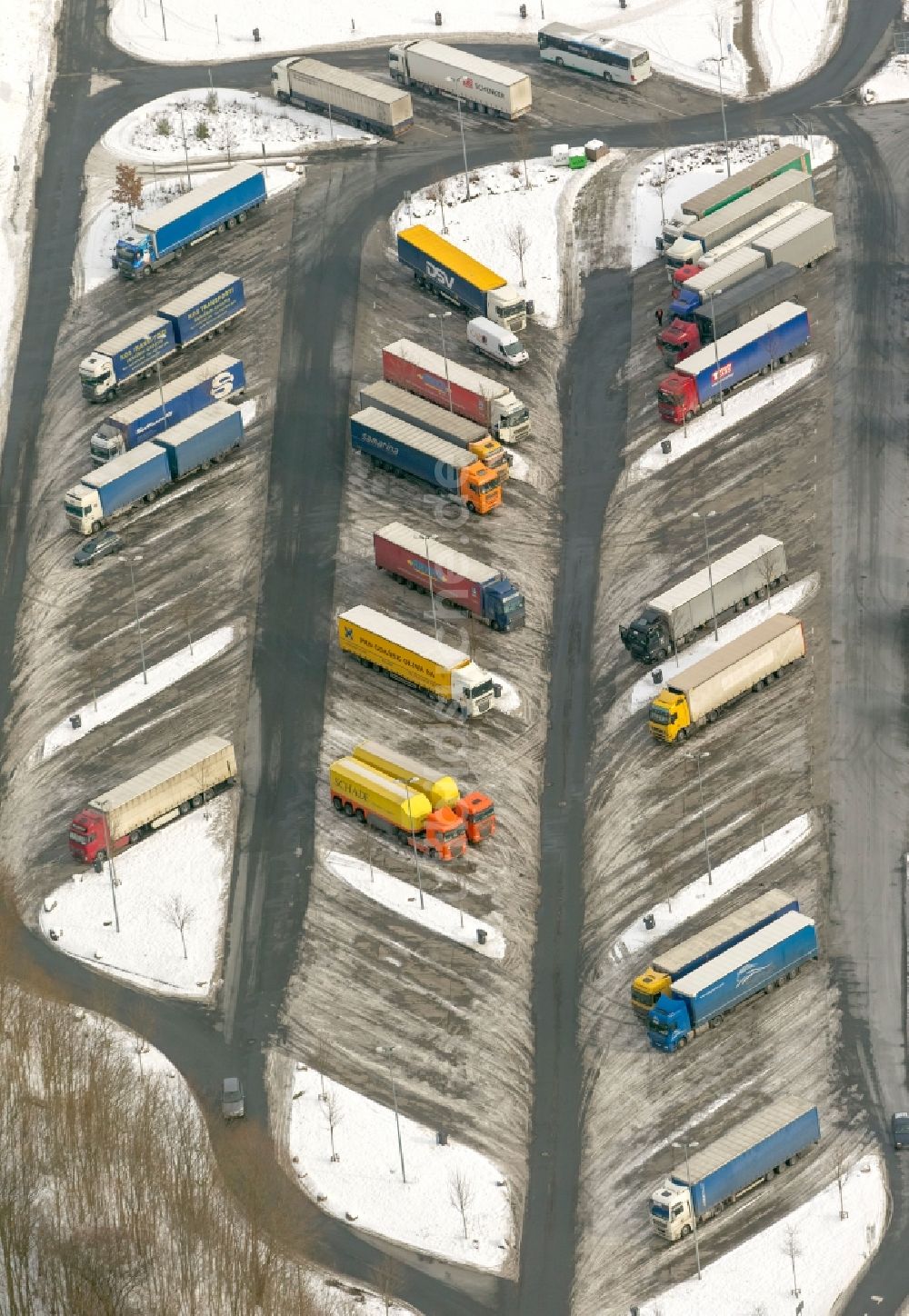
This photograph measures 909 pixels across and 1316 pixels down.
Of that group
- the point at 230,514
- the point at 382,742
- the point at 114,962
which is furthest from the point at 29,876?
the point at 230,514

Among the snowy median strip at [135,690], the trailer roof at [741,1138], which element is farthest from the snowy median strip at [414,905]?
the trailer roof at [741,1138]

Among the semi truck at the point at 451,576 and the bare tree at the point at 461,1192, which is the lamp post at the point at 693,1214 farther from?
the semi truck at the point at 451,576

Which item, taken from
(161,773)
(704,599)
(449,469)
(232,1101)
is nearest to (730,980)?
(232,1101)

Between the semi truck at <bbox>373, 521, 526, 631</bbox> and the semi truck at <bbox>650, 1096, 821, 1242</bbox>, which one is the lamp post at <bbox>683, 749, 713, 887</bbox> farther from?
the semi truck at <bbox>650, 1096, 821, 1242</bbox>

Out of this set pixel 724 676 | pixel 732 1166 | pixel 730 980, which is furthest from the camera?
pixel 724 676

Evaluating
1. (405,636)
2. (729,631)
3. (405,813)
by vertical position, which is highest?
(405,636)

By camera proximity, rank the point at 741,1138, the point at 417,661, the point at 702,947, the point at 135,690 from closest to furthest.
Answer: the point at 741,1138
the point at 702,947
the point at 417,661
the point at 135,690

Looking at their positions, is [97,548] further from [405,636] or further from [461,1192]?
[461,1192]

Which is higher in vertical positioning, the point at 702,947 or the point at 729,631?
the point at 729,631
